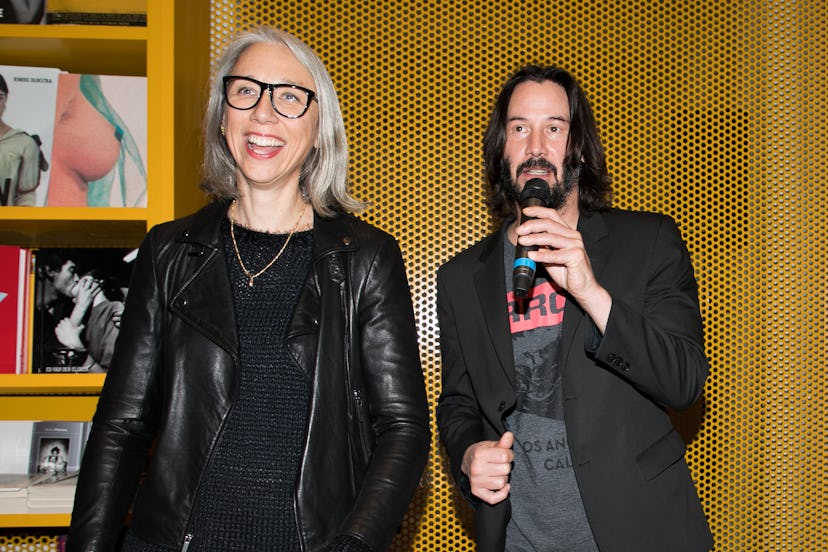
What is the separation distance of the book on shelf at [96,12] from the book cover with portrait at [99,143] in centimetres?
17

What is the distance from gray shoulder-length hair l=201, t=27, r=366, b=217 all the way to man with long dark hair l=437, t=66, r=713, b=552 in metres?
0.45

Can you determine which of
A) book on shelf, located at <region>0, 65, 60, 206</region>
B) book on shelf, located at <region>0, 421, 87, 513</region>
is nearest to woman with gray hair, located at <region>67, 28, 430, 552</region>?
book on shelf, located at <region>0, 65, 60, 206</region>

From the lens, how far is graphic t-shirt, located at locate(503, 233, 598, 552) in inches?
71.0

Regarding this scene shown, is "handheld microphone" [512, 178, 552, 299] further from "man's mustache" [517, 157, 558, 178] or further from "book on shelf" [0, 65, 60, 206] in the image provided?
"book on shelf" [0, 65, 60, 206]

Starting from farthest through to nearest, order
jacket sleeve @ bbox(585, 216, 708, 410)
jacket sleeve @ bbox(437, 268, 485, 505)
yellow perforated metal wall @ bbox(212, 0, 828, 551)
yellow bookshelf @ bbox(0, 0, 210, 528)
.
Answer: yellow perforated metal wall @ bbox(212, 0, 828, 551) < yellow bookshelf @ bbox(0, 0, 210, 528) < jacket sleeve @ bbox(437, 268, 485, 505) < jacket sleeve @ bbox(585, 216, 708, 410)

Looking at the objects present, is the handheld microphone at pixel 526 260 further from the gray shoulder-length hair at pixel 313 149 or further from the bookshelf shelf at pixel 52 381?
the bookshelf shelf at pixel 52 381

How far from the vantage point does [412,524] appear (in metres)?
2.78

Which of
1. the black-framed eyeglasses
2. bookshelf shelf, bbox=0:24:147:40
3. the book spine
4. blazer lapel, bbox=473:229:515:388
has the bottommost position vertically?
blazer lapel, bbox=473:229:515:388

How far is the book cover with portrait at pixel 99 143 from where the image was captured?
2354mm

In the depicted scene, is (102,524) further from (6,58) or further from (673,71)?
(673,71)

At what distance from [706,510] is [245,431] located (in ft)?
6.46

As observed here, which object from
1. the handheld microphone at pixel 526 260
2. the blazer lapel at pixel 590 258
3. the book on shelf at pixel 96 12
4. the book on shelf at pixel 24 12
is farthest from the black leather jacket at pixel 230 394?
the book on shelf at pixel 24 12

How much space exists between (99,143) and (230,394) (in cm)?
119

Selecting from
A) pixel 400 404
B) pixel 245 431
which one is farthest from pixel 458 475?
pixel 245 431
